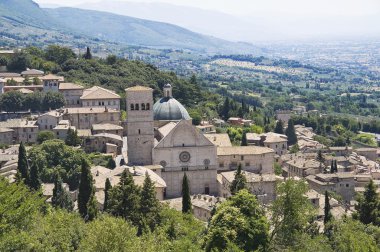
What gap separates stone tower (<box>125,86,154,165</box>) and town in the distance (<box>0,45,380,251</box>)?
89 millimetres

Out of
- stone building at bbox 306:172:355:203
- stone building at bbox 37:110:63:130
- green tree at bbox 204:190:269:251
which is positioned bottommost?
stone building at bbox 306:172:355:203

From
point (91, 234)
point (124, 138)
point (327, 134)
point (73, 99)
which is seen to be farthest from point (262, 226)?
point (327, 134)

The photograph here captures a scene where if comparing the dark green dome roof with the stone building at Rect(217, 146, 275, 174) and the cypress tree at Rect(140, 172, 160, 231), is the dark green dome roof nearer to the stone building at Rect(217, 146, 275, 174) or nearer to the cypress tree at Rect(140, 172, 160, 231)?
the stone building at Rect(217, 146, 275, 174)

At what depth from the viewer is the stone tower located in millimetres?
58094

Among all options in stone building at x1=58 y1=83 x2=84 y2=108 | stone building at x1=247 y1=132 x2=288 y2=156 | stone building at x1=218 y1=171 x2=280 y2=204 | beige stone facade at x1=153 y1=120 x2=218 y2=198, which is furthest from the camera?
stone building at x1=58 y1=83 x2=84 y2=108

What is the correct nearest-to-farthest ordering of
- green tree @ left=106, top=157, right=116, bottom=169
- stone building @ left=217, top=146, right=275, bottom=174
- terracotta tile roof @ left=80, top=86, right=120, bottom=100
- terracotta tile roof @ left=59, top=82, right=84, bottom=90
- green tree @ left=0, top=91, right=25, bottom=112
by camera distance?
green tree @ left=106, top=157, right=116, bottom=169
stone building @ left=217, top=146, right=275, bottom=174
green tree @ left=0, top=91, right=25, bottom=112
terracotta tile roof @ left=80, top=86, right=120, bottom=100
terracotta tile roof @ left=59, top=82, right=84, bottom=90

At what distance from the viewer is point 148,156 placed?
58188 millimetres

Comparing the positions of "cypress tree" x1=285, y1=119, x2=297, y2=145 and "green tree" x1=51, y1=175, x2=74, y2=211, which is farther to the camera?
"cypress tree" x1=285, y1=119, x2=297, y2=145

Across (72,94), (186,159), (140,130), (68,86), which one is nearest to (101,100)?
(72,94)

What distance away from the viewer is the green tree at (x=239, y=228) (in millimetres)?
32719

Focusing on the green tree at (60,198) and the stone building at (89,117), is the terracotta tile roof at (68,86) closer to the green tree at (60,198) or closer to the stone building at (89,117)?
the stone building at (89,117)

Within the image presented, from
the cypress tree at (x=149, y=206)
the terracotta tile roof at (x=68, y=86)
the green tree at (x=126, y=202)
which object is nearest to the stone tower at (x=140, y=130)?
the green tree at (x=126, y=202)

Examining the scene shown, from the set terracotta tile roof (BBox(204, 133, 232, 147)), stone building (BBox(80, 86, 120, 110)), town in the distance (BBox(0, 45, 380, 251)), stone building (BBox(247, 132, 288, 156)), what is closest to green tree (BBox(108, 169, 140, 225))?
town in the distance (BBox(0, 45, 380, 251))

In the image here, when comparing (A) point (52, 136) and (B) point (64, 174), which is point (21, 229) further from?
(A) point (52, 136)
